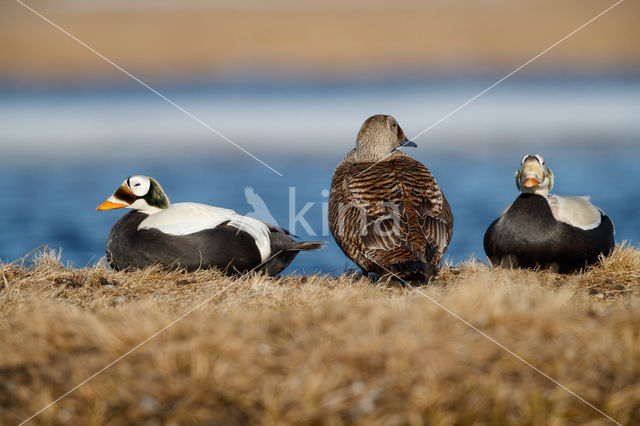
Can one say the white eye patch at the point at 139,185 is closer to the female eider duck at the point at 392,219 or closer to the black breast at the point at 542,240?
the female eider duck at the point at 392,219

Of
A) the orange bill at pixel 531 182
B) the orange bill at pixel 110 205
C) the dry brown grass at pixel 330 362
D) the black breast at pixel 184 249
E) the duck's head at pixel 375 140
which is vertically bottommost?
the dry brown grass at pixel 330 362

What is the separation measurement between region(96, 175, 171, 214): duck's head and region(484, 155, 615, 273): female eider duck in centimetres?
267

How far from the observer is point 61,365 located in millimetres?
2881

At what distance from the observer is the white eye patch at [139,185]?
536cm

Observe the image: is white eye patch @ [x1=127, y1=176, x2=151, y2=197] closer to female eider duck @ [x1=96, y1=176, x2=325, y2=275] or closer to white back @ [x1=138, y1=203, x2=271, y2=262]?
female eider duck @ [x1=96, y1=176, x2=325, y2=275]

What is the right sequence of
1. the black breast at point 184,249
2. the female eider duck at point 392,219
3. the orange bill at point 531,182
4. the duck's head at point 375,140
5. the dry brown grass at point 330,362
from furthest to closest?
1. the duck's head at point 375,140
2. the orange bill at point 531,182
3. the black breast at point 184,249
4. the female eider duck at point 392,219
5. the dry brown grass at point 330,362

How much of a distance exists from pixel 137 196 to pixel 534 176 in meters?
3.10

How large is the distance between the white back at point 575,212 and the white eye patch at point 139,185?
315 centimetres

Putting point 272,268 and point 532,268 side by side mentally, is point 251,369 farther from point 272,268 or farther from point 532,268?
point 532,268

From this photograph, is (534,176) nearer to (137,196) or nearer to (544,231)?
(544,231)

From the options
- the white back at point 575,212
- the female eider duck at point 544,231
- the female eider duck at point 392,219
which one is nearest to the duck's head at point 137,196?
the female eider duck at point 392,219

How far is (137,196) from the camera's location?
17.7ft

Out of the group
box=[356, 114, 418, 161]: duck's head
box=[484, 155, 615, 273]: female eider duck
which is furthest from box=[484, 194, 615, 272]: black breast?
box=[356, 114, 418, 161]: duck's head

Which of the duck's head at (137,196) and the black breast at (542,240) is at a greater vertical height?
the duck's head at (137,196)
